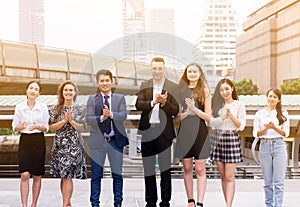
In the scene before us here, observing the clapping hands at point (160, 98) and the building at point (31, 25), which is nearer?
the clapping hands at point (160, 98)

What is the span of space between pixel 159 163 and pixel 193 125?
18.4 inches

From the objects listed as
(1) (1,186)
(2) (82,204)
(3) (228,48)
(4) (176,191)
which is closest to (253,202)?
(4) (176,191)

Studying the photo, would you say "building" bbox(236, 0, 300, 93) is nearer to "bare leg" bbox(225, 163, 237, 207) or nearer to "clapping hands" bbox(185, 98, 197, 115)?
"bare leg" bbox(225, 163, 237, 207)

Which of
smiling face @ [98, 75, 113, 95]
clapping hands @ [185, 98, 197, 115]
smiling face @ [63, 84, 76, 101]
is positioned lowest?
clapping hands @ [185, 98, 197, 115]

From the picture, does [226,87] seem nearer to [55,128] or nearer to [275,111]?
[275,111]

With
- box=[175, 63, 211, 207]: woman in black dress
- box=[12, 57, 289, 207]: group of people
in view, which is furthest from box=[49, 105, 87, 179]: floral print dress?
box=[175, 63, 211, 207]: woman in black dress

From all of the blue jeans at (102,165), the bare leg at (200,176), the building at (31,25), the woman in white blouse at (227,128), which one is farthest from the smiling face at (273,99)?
the building at (31,25)

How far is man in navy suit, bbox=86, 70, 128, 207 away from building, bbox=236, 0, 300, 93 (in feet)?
151

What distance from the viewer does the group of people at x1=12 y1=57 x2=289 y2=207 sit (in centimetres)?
395

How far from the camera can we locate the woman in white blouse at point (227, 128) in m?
3.95

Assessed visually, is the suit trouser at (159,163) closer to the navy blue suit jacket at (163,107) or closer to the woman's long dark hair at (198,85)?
the navy blue suit jacket at (163,107)

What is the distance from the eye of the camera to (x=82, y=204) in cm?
448

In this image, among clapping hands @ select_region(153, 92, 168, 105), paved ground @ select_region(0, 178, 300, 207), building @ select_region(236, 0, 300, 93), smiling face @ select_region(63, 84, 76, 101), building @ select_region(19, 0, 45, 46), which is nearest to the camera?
clapping hands @ select_region(153, 92, 168, 105)

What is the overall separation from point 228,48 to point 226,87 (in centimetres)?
13500
